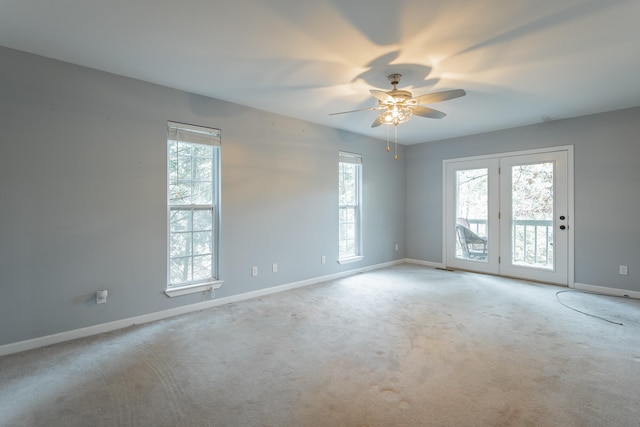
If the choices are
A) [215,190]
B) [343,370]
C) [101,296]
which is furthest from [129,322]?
[343,370]

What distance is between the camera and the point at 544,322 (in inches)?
128

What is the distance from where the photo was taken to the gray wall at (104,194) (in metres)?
2.62

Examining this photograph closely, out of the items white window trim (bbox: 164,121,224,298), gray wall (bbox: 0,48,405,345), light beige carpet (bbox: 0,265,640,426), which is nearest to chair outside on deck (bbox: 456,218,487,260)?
light beige carpet (bbox: 0,265,640,426)

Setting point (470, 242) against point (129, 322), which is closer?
point (129, 322)

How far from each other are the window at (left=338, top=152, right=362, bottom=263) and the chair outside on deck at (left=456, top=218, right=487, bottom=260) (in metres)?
1.94

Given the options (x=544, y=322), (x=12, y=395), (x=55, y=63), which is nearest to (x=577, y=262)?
(x=544, y=322)

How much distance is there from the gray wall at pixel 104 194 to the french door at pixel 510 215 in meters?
3.33

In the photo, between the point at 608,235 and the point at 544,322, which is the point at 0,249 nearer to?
the point at 544,322

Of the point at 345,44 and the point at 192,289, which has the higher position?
the point at 345,44

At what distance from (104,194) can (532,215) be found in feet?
19.2

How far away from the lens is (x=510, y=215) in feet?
16.9

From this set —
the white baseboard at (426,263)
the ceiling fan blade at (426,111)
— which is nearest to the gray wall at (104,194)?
the ceiling fan blade at (426,111)

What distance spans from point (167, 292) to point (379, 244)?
389 centimetres

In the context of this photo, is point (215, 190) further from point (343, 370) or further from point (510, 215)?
point (510, 215)
